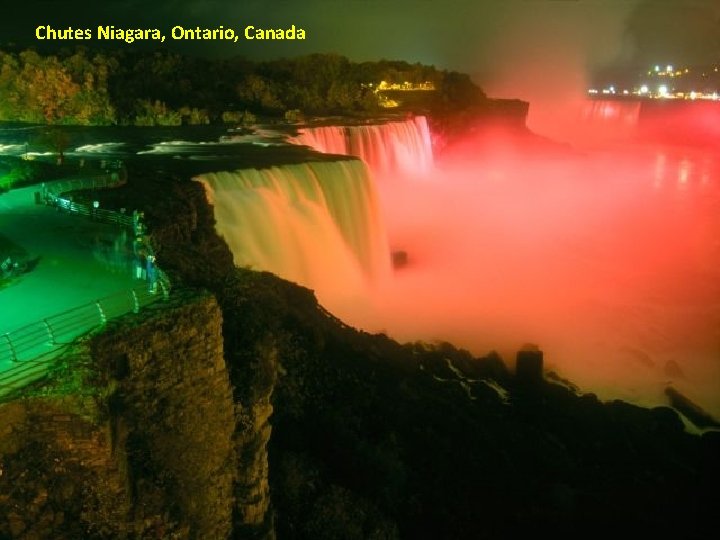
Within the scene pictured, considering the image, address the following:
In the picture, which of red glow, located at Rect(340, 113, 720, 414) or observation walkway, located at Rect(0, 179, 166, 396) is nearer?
observation walkway, located at Rect(0, 179, 166, 396)

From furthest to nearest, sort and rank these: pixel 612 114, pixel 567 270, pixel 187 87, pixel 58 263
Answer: pixel 612 114
pixel 187 87
pixel 567 270
pixel 58 263

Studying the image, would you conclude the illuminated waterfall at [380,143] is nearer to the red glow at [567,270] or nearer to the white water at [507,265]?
the white water at [507,265]

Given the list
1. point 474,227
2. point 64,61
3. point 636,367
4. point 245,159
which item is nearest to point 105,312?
point 636,367

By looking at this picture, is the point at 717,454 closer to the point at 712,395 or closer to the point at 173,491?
the point at 712,395

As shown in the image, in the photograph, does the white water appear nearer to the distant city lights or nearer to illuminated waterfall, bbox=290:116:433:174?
illuminated waterfall, bbox=290:116:433:174

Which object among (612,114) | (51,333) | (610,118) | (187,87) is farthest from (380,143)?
(610,118)

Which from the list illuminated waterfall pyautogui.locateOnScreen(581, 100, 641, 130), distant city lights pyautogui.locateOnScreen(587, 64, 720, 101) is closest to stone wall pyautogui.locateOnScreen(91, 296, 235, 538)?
illuminated waterfall pyautogui.locateOnScreen(581, 100, 641, 130)

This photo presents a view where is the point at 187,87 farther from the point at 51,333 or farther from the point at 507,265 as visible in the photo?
the point at 51,333
